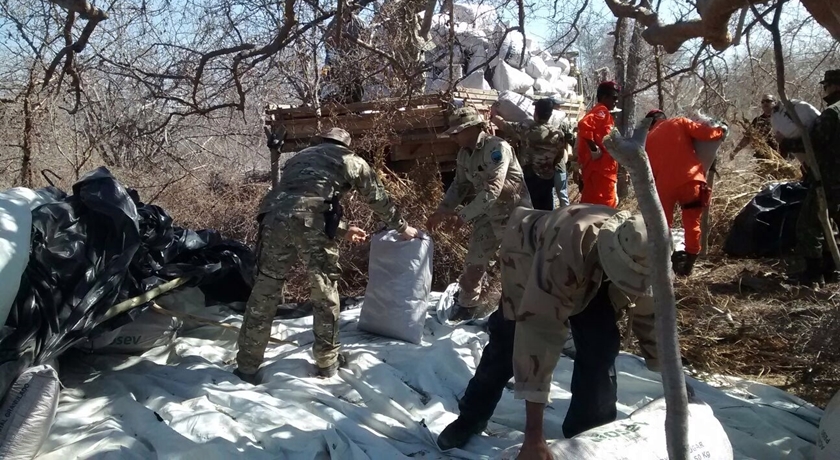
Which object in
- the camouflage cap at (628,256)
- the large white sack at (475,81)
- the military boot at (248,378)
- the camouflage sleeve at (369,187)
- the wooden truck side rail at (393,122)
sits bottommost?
the military boot at (248,378)

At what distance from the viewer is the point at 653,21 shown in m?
2.99

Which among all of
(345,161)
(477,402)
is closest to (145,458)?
(477,402)

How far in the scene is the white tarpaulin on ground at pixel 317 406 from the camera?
267 centimetres

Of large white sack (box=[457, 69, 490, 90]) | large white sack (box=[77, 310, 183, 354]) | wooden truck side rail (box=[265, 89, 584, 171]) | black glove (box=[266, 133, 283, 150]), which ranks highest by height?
large white sack (box=[457, 69, 490, 90])

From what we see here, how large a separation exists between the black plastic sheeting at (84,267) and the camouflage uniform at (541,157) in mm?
2811

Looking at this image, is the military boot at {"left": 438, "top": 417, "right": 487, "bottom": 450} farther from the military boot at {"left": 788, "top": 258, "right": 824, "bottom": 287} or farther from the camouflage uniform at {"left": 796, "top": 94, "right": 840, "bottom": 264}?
the military boot at {"left": 788, "top": 258, "right": 824, "bottom": 287}

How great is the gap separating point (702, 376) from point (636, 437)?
68.2 inches

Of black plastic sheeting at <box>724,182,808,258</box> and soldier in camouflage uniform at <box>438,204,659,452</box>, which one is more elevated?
black plastic sheeting at <box>724,182,808,258</box>

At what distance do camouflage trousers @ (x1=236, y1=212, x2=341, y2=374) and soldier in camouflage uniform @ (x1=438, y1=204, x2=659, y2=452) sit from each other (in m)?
1.14

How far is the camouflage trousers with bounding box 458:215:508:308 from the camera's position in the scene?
4.39 metres

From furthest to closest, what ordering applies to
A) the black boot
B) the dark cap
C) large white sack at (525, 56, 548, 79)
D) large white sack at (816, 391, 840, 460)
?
large white sack at (525, 56, 548, 79)
the black boot
the dark cap
large white sack at (816, 391, 840, 460)

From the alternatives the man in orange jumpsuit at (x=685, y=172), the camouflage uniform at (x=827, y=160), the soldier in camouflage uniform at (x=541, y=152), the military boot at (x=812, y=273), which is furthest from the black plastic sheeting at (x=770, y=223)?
the soldier in camouflage uniform at (x=541, y=152)

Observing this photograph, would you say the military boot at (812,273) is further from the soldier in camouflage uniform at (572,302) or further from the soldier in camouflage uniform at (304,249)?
the soldier in camouflage uniform at (304,249)

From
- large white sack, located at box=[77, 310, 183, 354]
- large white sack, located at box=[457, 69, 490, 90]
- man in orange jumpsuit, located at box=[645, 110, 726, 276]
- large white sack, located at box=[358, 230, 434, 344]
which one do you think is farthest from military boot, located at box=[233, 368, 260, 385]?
large white sack, located at box=[457, 69, 490, 90]
